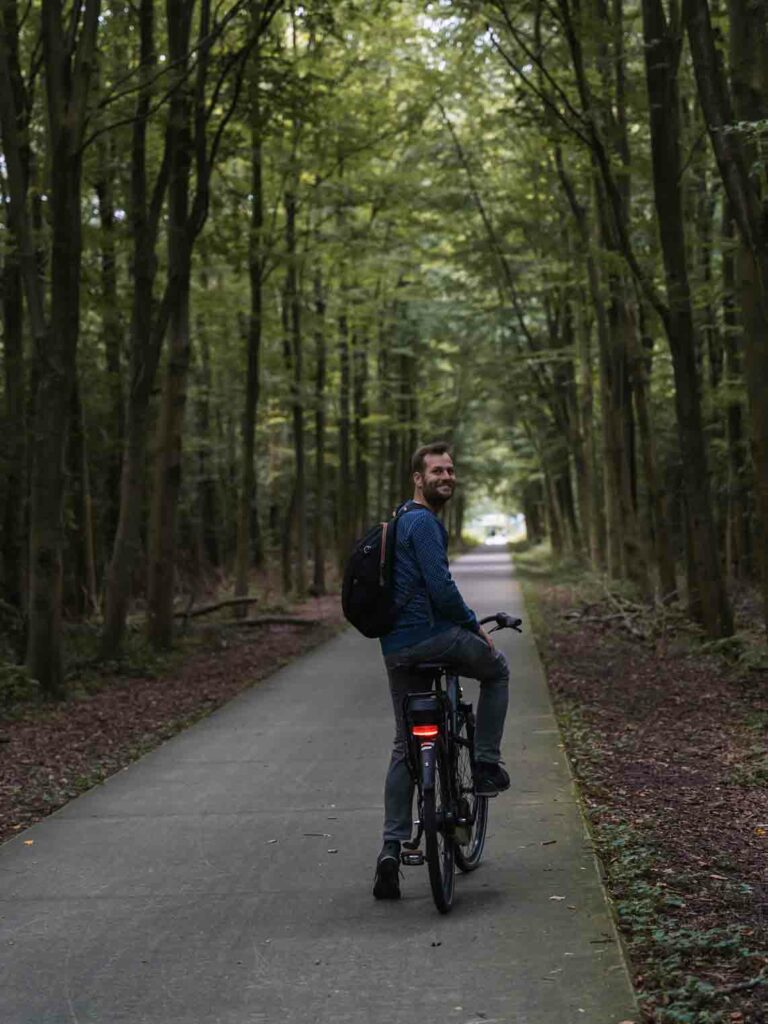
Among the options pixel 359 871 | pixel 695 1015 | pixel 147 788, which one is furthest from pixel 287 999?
pixel 147 788

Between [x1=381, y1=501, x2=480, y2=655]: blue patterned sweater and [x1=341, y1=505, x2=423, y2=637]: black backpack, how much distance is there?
1.4 inches

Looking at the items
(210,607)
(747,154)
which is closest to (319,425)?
(210,607)

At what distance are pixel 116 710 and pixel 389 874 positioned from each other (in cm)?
756

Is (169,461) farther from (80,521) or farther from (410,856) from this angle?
(410,856)

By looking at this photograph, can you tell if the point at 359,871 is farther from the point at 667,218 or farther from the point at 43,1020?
the point at 667,218

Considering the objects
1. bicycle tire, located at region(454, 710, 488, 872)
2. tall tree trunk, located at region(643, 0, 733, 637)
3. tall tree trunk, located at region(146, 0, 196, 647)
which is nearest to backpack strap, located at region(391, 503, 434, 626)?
bicycle tire, located at region(454, 710, 488, 872)

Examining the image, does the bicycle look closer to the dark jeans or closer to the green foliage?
the dark jeans

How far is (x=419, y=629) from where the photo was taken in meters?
5.77

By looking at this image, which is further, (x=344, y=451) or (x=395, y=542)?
(x=344, y=451)

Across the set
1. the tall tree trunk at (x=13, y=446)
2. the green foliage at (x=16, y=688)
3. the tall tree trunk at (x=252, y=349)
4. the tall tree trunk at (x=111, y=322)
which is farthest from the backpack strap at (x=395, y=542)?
the tall tree trunk at (x=252, y=349)

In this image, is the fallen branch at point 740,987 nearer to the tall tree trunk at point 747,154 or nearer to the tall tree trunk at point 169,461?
A: the tall tree trunk at point 747,154

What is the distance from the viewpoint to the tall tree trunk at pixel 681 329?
574 inches

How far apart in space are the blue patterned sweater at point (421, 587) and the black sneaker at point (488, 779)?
0.77 meters

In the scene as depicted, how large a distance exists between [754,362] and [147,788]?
6.92 meters
